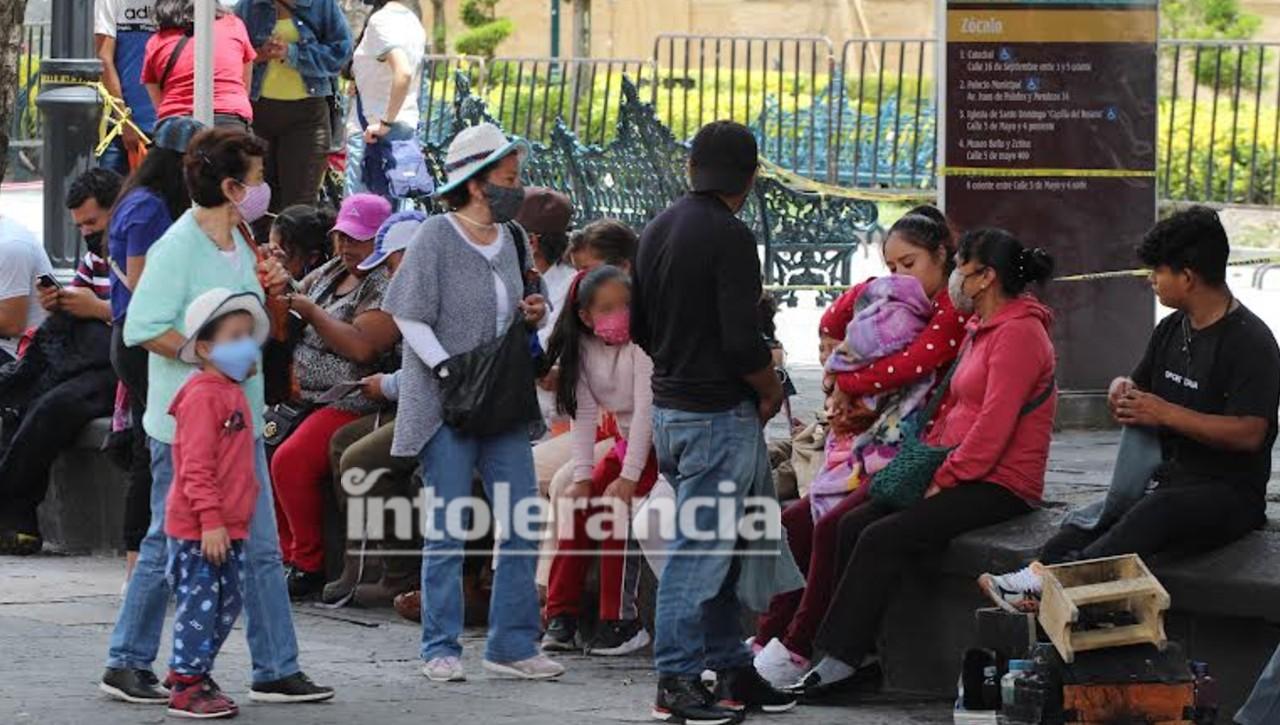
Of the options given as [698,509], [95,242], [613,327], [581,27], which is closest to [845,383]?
[613,327]

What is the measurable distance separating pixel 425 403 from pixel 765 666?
1.39 metres

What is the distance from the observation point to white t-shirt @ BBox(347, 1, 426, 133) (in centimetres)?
1446

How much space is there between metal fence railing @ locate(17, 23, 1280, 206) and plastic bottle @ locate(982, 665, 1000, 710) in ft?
41.9

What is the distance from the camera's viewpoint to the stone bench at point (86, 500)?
11.5 m

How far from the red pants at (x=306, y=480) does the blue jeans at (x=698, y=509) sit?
8.09ft

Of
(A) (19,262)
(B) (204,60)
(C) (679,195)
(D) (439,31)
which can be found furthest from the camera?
(D) (439,31)

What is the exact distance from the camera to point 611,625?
9.11 metres

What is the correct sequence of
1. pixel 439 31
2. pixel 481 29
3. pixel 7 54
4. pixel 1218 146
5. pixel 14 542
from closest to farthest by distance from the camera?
pixel 7 54
pixel 14 542
pixel 1218 146
pixel 439 31
pixel 481 29

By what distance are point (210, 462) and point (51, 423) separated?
3.96 meters

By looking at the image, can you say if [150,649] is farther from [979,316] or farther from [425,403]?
[979,316]

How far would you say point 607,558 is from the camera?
905 centimetres

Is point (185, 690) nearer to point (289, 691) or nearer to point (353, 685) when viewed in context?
point (289, 691)

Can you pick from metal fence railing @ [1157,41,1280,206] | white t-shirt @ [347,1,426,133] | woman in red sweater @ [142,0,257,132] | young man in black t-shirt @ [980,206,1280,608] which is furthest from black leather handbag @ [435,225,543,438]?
metal fence railing @ [1157,41,1280,206]

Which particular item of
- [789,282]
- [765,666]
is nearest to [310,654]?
[765,666]
